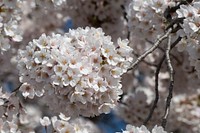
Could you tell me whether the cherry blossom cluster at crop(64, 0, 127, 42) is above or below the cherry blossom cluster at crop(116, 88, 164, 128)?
above

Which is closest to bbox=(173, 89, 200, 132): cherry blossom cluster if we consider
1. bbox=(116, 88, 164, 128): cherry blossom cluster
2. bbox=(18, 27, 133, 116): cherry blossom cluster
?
bbox=(116, 88, 164, 128): cherry blossom cluster

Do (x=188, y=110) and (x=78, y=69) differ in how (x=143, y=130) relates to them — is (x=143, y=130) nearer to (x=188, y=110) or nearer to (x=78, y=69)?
(x=78, y=69)

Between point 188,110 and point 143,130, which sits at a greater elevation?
point 188,110

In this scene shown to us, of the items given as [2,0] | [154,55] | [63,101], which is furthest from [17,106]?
[154,55]

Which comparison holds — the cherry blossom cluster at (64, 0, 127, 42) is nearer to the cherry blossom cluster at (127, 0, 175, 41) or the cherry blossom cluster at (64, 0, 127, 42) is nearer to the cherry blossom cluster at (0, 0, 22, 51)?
the cherry blossom cluster at (127, 0, 175, 41)

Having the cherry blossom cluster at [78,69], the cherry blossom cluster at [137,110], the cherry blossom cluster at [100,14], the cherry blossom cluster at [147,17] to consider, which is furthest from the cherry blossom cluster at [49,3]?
the cherry blossom cluster at [137,110]

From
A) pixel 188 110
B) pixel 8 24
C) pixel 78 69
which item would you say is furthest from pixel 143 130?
pixel 188 110

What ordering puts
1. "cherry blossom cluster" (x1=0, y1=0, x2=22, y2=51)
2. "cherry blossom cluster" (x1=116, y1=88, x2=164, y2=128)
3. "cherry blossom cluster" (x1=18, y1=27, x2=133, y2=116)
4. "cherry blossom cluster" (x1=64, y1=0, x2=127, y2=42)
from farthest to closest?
"cherry blossom cluster" (x1=116, y1=88, x2=164, y2=128) → "cherry blossom cluster" (x1=64, y1=0, x2=127, y2=42) → "cherry blossom cluster" (x1=0, y1=0, x2=22, y2=51) → "cherry blossom cluster" (x1=18, y1=27, x2=133, y2=116)
